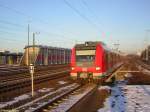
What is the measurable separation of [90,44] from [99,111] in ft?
34.7

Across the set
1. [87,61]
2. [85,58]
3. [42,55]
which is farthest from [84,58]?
[42,55]

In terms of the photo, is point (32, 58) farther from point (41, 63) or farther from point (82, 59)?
point (82, 59)

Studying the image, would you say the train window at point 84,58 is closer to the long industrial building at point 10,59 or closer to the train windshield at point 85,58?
the train windshield at point 85,58

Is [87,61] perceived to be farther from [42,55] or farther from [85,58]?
[42,55]

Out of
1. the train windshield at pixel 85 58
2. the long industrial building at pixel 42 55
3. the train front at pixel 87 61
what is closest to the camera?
the train front at pixel 87 61

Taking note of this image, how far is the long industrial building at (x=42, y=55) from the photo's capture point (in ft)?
177

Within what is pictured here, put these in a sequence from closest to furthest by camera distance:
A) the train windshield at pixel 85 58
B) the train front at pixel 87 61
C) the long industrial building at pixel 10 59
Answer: the train front at pixel 87 61, the train windshield at pixel 85 58, the long industrial building at pixel 10 59

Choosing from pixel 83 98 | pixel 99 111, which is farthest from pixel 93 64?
pixel 99 111

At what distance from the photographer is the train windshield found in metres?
19.5

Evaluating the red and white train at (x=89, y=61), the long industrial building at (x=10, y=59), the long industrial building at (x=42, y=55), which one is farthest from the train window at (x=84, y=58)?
the long industrial building at (x=10, y=59)

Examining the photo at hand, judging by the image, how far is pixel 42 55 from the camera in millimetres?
56125

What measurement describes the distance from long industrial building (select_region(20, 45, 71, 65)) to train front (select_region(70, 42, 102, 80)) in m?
31.7

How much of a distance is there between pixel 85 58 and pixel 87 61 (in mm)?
300

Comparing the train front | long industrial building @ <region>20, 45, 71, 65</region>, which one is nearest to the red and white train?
the train front
